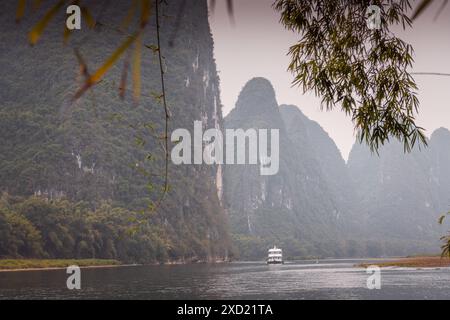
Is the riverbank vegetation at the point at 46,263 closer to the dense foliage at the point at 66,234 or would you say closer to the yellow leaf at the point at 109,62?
the dense foliage at the point at 66,234

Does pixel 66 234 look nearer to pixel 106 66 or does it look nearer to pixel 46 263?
pixel 46 263

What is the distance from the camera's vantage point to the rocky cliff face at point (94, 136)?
99750 mm

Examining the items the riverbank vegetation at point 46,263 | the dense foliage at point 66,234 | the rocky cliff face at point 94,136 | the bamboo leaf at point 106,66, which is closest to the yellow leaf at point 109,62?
the bamboo leaf at point 106,66

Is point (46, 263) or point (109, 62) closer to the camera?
point (109, 62)

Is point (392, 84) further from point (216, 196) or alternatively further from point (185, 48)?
point (185, 48)

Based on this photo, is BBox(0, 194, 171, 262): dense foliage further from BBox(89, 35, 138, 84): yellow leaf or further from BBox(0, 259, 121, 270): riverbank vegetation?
BBox(89, 35, 138, 84): yellow leaf

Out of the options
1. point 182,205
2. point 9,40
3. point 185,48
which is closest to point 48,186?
point 182,205

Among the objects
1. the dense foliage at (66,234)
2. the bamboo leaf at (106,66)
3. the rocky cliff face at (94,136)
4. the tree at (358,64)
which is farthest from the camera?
the rocky cliff face at (94,136)

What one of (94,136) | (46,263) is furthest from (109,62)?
(94,136)

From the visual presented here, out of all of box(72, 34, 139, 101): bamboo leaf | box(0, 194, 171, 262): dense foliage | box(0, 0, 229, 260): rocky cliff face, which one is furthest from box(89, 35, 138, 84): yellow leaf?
box(0, 0, 229, 260): rocky cliff face

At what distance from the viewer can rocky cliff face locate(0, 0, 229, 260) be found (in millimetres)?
99750

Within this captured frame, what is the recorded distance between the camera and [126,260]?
264 feet

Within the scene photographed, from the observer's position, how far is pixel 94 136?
4368 inches
